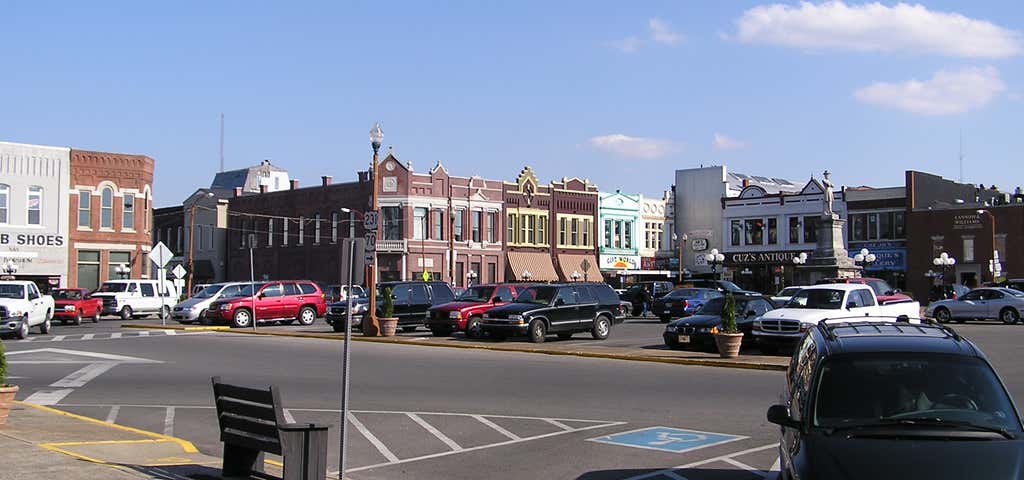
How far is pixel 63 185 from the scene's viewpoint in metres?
57.1

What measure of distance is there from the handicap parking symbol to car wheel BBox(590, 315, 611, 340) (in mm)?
17571

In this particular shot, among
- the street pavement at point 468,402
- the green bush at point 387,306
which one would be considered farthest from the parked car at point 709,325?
the green bush at point 387,306

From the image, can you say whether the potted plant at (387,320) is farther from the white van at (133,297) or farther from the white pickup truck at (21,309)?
the white van at (133,297)

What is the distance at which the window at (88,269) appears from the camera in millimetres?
58000

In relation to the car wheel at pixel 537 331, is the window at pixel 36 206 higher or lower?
higher

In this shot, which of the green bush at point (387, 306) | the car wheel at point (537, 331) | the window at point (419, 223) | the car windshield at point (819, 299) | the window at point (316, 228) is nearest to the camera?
the car windshield at point (819, 299)

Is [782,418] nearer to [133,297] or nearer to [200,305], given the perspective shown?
[200,305]

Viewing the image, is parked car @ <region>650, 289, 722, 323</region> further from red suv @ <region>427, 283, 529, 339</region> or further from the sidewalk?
the sidewalk

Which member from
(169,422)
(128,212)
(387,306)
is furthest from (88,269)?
(169,422)

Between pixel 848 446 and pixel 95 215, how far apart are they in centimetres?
5751

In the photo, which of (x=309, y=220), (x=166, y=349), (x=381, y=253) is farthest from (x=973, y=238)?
(x=166, y=349)

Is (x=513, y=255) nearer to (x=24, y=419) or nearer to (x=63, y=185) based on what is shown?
(x=63, y=185)

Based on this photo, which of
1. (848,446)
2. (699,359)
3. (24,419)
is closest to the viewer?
(848,446)

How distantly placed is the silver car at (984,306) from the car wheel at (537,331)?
20203 millimetres
